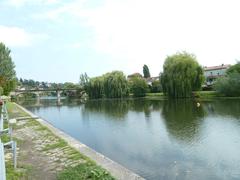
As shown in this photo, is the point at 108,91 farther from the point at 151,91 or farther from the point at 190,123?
the point at 190,123

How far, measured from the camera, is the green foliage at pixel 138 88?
221ft

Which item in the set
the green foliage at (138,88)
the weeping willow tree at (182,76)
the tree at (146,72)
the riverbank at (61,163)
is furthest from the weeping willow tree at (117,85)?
the riverbank at (61,163)

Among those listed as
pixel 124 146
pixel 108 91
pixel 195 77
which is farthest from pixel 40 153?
pixel 108 91

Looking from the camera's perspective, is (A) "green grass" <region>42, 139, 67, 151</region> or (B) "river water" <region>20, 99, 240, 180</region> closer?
(B) "river water" <region>20, 99, 240, 180</region>

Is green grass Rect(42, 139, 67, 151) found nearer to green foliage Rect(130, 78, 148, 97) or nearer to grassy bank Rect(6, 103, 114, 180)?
grassy bank Rect(6, 103, 114, 180)

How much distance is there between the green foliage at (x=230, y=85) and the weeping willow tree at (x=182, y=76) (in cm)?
304

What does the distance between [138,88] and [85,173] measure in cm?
6209

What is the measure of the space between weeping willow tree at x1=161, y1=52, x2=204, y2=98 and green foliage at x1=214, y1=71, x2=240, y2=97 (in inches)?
120

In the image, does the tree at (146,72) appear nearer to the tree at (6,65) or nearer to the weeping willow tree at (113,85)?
the weeping willow tree at (113,85)

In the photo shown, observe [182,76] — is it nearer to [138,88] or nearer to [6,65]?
[138,88]

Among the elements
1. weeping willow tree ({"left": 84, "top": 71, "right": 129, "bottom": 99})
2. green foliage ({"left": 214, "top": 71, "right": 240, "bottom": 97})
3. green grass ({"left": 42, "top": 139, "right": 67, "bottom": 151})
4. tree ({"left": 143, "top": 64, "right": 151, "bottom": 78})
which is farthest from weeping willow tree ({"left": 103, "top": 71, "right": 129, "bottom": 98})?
green grass ({"left": 42, "top": 139, "right": 67, "bottom": 151})

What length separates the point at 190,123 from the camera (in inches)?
721

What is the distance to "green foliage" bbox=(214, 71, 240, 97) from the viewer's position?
40503 mm

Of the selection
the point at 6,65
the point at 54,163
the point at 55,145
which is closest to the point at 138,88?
the point at 6,65
